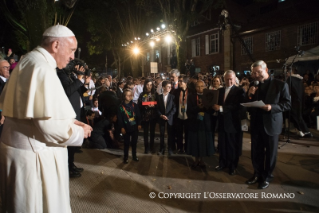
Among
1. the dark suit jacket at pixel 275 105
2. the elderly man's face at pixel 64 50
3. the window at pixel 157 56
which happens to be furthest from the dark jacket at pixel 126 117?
the window at pixel 157 56

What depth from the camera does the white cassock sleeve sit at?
5.33 feet

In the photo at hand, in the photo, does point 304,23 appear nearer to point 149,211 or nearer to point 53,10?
point 53,10

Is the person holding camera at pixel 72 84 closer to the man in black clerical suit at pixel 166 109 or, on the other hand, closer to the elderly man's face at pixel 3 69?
the elderly man's face at pixel 3 69

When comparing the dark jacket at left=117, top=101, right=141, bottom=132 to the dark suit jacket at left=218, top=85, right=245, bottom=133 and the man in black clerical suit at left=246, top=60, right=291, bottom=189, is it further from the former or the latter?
the man in black clerical suit at left=246, top=60, right=291, bottom=189

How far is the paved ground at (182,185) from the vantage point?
3.57m

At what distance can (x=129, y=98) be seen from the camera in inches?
228

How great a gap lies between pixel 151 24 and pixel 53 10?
19.4m

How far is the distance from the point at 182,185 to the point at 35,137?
126 inches

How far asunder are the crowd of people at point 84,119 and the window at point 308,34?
38.2 feet

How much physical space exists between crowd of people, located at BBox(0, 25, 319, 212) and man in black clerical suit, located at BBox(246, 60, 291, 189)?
2 cm

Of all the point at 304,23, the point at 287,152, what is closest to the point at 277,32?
the point at 304,23

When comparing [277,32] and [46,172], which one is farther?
[277,32]

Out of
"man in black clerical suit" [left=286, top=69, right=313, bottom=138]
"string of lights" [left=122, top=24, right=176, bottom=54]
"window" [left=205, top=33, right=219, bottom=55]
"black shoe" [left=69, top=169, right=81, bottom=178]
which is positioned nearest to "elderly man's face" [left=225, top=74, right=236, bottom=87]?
"black shoe" [left=69, top=169, right=81, bottom=178]

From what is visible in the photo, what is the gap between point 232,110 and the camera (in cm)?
479
